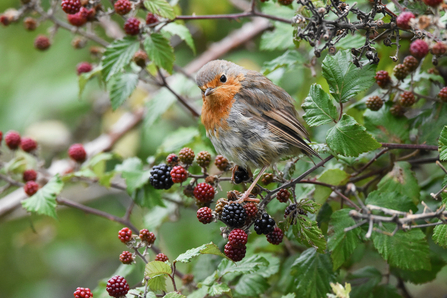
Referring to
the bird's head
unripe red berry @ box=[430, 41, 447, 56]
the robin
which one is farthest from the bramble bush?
the bird's head

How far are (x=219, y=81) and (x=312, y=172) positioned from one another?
868mm

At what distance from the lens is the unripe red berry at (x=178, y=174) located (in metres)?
2.36

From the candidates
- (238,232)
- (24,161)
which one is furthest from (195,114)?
(238,232)

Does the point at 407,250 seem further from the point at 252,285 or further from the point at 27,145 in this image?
the point at 27,145

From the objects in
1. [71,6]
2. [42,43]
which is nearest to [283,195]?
[71,6]

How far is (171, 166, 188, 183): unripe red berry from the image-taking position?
2.36 metres

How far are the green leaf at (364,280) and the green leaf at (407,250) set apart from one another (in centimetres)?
53

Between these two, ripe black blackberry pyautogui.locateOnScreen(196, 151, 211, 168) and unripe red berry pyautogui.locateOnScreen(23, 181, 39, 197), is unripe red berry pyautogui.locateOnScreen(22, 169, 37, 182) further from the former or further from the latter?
ripe black blackberry pyautogui.locateOnScreen(196, 151, 211, 168)

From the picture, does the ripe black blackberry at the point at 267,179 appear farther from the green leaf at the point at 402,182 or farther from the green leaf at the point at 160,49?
the green leaf at the point at 160,49

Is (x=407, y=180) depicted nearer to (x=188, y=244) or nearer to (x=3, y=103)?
(x=188, y=244)

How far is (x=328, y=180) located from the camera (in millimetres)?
2500

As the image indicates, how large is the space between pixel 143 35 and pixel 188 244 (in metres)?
2.45

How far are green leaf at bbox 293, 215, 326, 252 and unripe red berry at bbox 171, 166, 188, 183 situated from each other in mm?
658

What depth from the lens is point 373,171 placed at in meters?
2.80
